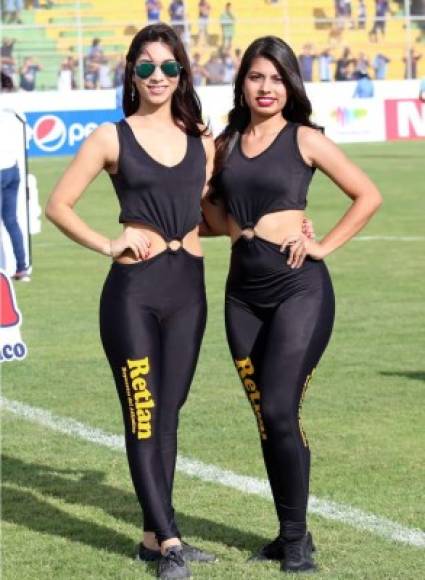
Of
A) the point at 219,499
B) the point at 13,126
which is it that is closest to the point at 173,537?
the point at 219,499

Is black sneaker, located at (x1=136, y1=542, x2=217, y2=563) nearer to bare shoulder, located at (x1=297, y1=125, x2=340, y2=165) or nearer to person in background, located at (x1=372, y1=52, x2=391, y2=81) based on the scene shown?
bare shoulder, located at (x1=297, y1=125, x2=340, y2=165)

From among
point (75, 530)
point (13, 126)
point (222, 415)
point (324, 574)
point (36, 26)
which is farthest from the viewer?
point (36, 26)

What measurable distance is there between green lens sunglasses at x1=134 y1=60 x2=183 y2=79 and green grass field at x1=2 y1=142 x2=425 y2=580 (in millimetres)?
1955

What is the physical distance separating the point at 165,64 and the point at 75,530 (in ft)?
6.99

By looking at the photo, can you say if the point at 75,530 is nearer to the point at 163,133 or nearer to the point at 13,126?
the point at 163,133

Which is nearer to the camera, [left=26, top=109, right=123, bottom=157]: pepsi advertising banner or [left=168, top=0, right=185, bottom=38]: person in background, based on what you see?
[left=26, top=109, right=123, bottom=157]: pepsi advertising banner

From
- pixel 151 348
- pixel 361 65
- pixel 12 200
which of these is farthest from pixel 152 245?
pixel 361 65

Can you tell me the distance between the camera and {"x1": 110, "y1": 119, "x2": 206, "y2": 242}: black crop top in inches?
235

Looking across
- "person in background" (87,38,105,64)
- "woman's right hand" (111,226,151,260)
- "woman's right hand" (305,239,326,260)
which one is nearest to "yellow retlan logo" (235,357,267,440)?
"woman's right hand" (305,239,326,260)

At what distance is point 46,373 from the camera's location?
35.6 feet

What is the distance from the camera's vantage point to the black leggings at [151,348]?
6.01m

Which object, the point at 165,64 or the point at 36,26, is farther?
the point at 36,26

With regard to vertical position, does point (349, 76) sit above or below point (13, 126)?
below

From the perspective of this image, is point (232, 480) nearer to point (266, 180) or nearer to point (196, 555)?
point (196, 555)
